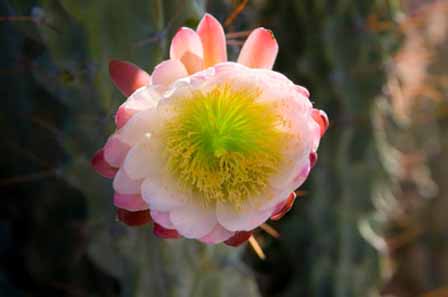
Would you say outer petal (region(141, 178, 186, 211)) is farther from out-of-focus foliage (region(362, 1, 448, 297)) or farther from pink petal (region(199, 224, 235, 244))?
out-of-focus foliage (region(362, 1, 448, 297))

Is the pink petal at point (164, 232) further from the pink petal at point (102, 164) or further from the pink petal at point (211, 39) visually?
the pink petal at point (211, 39)

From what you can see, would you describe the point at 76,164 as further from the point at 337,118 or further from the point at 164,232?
the point at 337,118

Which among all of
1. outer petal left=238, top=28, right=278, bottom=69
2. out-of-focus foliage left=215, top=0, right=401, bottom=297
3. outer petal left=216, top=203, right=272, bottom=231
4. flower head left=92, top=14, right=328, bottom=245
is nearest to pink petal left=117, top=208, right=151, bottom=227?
flower head left=92, top=14, right=328, bottom=245

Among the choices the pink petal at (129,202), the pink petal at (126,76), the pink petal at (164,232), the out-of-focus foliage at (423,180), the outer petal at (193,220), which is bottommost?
the out-of-focus foliage at (423,180)

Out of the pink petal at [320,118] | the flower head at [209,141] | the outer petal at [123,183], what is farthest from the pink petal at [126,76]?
the pink petal at [320,118]

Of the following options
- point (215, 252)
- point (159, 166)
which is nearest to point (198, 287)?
point (215, 252)
